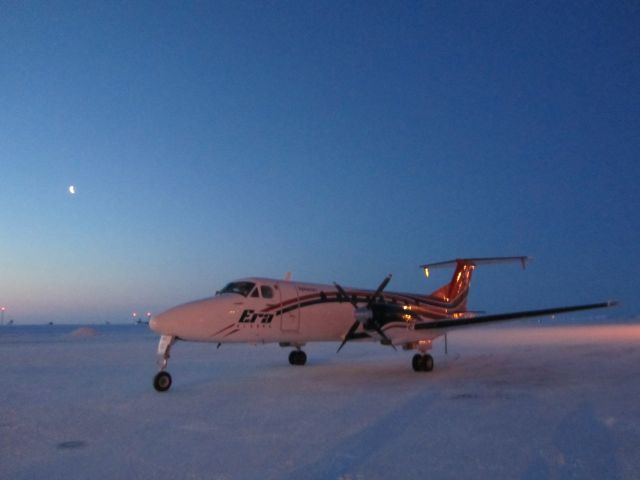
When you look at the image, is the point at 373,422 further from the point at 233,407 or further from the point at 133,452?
the point at 133,452

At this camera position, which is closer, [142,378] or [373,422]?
[373,422]

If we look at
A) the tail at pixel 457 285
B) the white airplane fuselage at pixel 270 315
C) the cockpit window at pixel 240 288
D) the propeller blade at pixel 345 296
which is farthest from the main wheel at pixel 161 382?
the tail at pixel 457 285

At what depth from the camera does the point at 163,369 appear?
1203 centimetres

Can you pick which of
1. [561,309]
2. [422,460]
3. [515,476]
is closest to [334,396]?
[422,460]

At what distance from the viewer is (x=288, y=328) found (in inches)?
590

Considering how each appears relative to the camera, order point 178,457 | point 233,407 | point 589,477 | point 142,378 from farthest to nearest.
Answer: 1. point 142,378
2. point 233,407
3. point 178,457
4. point 589,477

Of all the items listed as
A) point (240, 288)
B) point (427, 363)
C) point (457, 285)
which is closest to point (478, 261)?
point (457, 285)

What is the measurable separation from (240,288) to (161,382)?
11.5 ft

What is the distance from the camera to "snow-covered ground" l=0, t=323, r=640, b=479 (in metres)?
5.99

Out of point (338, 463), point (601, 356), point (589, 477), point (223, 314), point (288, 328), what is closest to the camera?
point (589, 477)

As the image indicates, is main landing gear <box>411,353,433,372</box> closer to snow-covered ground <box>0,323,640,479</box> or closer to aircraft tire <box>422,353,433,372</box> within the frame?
aircraft tire <box>422,353,433,372</box>

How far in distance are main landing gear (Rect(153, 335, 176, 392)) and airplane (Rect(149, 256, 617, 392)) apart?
22 millimetres

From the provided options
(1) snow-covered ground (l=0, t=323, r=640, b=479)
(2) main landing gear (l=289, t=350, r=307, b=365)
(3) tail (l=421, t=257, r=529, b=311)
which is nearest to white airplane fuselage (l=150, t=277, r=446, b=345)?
(1) snow-covered ground (l=0, t=323, r=640, b=479)

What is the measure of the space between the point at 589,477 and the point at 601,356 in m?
16.8
